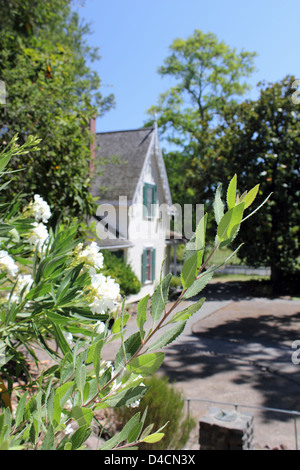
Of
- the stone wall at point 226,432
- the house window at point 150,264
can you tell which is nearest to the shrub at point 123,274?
the house window at point 150,264

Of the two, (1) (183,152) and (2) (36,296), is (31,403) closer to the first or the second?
(2) (36,296)

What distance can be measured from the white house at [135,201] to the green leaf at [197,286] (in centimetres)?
1402

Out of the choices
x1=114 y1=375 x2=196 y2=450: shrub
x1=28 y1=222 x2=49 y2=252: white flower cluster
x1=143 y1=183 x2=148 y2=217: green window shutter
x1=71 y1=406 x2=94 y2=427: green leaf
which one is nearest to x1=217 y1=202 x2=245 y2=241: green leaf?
x1=71 y1=406 x2=94 y2=427: green leaf

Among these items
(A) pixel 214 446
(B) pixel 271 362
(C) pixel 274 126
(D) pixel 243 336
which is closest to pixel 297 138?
(C) pixel 274 126

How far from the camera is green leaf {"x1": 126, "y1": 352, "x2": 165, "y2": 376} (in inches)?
Answer: 25.0

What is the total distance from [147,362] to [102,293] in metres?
0.58

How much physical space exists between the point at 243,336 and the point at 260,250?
7797 millimetres

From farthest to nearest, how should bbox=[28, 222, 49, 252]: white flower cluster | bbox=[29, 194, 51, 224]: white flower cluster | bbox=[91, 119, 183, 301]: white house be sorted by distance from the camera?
1. bbox=[91, 119, 183, 301]: white house
2. bbox=[29, 194, 51, 224]: white flower cluster
3. bbox=[28, 222, 49, 252]: white flower cluster

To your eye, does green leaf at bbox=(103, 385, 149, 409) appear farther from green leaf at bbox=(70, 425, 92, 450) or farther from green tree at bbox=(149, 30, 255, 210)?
green tree at bbox=(149, 30, 255, 210)

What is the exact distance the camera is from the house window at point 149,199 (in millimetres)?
18062

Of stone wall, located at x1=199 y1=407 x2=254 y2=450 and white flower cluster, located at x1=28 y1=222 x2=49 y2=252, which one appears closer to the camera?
white flower cluster, located at x1=28 y1=222 x2=49 y2=252

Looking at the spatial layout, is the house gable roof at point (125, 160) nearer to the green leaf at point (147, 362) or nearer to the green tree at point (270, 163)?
the green tree at point (270, 163)

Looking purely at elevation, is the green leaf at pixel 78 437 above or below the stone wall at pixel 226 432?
above

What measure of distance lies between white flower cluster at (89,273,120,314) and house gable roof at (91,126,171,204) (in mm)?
15245
